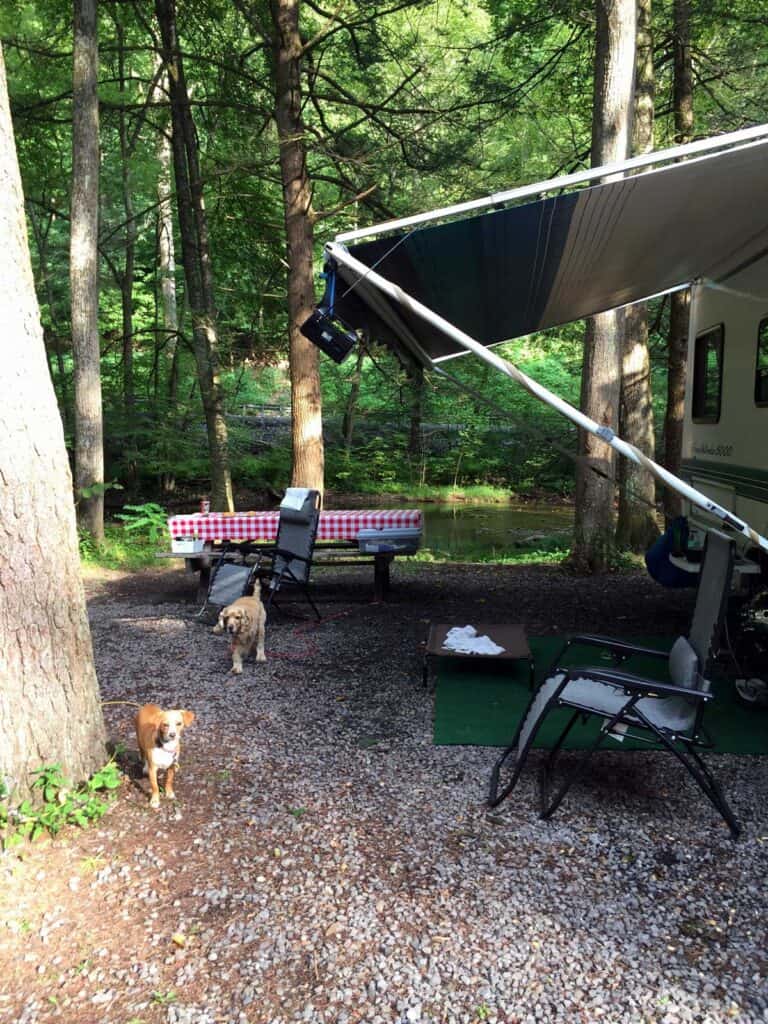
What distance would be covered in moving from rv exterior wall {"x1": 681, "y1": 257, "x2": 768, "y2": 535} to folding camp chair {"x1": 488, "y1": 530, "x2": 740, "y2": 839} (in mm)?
1743

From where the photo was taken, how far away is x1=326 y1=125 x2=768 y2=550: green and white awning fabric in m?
3.42

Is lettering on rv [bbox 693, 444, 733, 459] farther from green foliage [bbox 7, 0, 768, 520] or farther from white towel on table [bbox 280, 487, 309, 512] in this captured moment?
white towel on table [bbox 280, 487, 309, 512]

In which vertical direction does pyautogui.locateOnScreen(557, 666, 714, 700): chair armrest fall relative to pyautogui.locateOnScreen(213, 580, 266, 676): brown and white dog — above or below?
above

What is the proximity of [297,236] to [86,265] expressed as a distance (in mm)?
2883

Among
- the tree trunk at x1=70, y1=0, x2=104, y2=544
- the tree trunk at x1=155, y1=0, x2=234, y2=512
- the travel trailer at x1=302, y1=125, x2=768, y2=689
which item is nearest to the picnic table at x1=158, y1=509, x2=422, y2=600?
the travel trailer at x1=302, y1=125, x2=768, y2=689

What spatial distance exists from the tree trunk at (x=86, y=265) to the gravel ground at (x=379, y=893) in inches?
240

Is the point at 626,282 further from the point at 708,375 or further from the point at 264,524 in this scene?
the point at 264,524

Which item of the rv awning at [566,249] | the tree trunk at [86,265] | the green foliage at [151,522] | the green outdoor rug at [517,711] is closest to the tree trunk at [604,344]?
the rv awning at [566,249]

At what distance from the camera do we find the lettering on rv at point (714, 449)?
5.69 m

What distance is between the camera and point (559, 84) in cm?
1093

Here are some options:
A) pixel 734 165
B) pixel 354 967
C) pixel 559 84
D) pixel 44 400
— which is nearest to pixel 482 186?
pixel 559 84

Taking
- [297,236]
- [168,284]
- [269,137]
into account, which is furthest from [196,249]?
[168,284]

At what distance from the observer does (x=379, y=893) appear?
8.39 ft

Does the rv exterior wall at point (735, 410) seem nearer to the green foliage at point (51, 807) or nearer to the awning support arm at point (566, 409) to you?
the awning support arm at point (566, 409)
